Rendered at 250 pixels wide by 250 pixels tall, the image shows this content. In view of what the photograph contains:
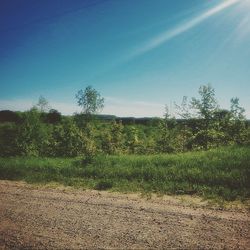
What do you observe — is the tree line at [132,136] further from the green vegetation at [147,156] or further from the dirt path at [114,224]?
the dirt path at [114,224]

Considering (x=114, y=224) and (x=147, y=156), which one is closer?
(x=114, y=224)

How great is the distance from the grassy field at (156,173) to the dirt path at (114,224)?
1205 mm

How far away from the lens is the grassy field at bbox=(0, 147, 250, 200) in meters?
9.02

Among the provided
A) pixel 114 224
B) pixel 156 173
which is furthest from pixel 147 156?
pixel 114 224

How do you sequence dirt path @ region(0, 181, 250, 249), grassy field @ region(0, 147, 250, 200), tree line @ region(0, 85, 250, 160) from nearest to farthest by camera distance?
dirt path @ region(0, 181, 250, 249) → grassy field @ region(0, 147, 250, 200) → tree line @ region(0, 85, 250, 160)

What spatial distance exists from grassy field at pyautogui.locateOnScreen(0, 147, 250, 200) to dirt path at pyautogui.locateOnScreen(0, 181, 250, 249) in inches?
47.4

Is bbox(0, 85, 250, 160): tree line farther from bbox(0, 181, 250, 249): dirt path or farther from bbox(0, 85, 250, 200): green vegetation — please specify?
bbox(0, 181, 250, 249): dirt path

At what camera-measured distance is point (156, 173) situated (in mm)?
10539

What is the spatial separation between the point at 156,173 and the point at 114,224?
14.3 ft

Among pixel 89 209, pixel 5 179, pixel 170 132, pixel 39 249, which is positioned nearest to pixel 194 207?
pixel 89 209

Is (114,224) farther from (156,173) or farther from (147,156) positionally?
(147,156)

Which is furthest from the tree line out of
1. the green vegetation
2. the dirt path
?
the dirt path

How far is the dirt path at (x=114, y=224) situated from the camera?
5.50 meters

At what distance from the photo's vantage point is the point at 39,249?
532 centimetres
